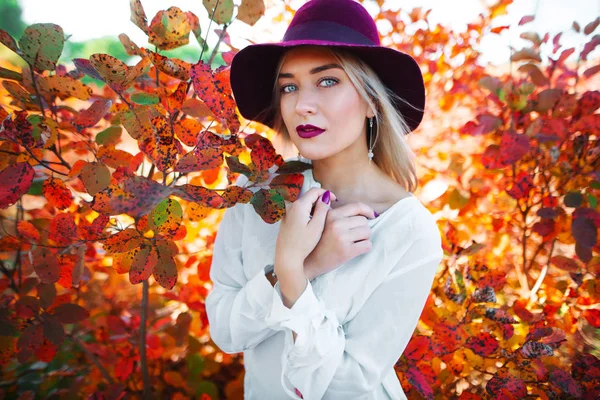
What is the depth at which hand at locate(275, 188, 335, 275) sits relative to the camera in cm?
96

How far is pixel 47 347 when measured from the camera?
1.22 metres

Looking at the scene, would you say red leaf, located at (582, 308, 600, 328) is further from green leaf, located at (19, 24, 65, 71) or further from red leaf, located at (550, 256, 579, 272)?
green leaf, located at (19, 24, 65, 71)

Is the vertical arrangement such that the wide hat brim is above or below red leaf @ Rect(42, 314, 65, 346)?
above

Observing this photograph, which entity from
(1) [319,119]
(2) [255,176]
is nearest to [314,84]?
(1) [319,119]

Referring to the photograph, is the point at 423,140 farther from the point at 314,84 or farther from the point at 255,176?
the point at 255,176

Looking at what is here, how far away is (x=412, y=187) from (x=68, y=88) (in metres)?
0.98

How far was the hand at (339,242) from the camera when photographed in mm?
978

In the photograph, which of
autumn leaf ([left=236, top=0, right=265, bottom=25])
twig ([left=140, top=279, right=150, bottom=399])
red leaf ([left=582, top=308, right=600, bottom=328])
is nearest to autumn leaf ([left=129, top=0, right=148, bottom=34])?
autumn leaf ([left=236, top=0, right=265, bottom=25])

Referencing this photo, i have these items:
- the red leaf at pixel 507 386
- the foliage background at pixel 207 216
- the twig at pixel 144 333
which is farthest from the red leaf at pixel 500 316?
the twig at pixel 144 333

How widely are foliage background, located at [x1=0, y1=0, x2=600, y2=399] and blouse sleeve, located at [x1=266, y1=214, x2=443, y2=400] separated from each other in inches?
11.2

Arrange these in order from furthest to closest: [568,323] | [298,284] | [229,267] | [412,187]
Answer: [568,323], [412,187], [229,267], [298,284]

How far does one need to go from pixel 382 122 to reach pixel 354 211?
0.32 m

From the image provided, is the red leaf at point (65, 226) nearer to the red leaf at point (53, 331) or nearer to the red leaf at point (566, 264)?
the red leaf at point (53, 331)

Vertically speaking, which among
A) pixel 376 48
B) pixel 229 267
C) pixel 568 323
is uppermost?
pixel 376 48
